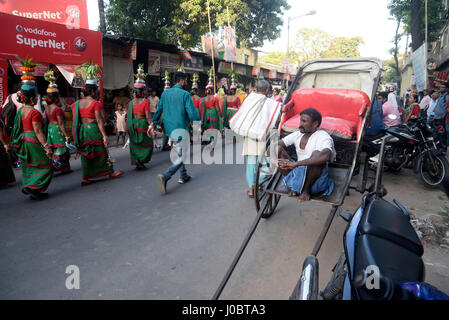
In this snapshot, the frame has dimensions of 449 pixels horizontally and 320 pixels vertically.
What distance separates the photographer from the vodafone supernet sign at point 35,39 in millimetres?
7355

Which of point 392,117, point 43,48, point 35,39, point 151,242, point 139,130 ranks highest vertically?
point 35,39

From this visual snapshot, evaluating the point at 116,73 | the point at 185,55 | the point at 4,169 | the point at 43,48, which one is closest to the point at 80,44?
the point at 43,48

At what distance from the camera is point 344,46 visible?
53.8 m

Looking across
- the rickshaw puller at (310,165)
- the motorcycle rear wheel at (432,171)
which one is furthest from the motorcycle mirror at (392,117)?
the rickshaw puller at (310,165)

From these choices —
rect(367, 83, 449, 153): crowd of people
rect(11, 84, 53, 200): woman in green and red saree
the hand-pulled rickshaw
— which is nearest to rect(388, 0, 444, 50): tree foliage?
rect(367, 83, 449, 153): crowd of people

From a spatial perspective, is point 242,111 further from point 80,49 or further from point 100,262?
point 80,49

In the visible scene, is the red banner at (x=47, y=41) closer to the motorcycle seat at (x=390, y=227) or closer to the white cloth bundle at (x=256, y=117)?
the white cloth bundle at (x=256, y=117)

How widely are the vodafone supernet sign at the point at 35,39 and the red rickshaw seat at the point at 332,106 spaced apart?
23.8 feet

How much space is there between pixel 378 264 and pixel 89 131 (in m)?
4.99

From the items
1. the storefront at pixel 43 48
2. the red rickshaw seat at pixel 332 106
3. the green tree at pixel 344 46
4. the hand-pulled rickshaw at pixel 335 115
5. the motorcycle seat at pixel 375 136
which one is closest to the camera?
the hand-pulled rickshaw at pixel 335 115

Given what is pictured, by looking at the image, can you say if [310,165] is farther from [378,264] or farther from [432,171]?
[432,171]

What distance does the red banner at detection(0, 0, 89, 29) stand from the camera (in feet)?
34.2

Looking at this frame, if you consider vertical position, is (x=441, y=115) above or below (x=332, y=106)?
below
